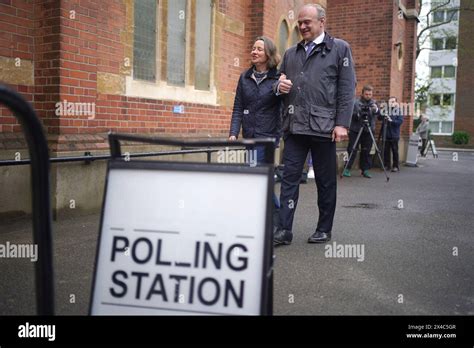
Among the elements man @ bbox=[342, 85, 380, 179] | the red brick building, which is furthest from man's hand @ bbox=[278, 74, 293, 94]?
man @ bbox=[342, 85, 380, 179]

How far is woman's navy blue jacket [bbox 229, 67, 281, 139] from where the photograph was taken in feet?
16.6

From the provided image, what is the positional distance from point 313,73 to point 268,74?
57 centimetres

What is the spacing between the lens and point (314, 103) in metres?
4.68

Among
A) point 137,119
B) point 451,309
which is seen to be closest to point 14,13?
point 137,119

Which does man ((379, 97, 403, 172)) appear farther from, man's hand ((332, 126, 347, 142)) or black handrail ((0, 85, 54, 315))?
black handrail ((0, 85, 54, 315))

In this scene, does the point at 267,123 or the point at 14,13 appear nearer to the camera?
the point at 267,123

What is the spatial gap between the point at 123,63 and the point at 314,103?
11.0 feet

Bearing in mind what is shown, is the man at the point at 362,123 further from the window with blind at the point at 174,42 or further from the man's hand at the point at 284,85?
the man's hand at the point at 284,85

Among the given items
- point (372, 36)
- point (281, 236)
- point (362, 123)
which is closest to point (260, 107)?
point (281, 236)

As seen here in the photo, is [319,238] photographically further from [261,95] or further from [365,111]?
[365,111]

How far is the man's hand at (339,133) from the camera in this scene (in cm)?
455
